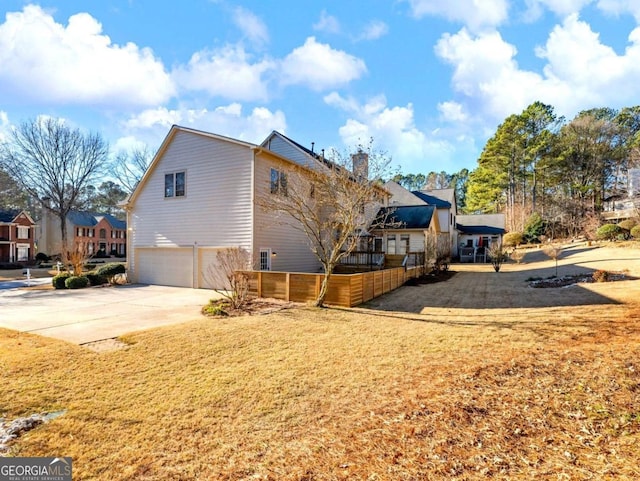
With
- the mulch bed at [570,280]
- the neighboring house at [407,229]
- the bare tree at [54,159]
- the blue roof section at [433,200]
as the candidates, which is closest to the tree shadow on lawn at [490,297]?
the mulch bed at [570,280]

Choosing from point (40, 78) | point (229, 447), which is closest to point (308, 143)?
point (40, 78)

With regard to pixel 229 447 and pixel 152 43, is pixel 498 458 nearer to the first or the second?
pixel 229 447

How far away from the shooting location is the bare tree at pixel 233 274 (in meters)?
10.7

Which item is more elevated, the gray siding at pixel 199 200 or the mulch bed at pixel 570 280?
the gray siding at pixel 199 200

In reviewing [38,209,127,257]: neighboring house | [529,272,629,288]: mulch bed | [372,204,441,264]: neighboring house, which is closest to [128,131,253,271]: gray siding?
[372,204,441,264]: neighboring house

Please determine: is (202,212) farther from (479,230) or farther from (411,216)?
(479,230)

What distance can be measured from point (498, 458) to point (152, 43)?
57.0 ft

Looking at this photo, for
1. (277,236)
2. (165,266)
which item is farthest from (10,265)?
(277,236)

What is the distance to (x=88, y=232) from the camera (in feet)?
154

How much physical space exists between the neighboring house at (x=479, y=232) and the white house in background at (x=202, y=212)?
24.9 m

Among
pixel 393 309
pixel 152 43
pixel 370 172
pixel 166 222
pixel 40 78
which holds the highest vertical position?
pixel 152 43

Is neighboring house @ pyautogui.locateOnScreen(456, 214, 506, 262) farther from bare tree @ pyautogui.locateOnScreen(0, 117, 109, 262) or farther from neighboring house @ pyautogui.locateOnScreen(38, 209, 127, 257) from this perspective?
neighboring house @ pyautogui.locateOnScreen(38, 209, 127, 257)

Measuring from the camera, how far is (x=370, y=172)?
13.0m

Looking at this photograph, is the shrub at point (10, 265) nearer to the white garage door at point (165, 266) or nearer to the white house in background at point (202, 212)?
the white house in background at point (202, 212)
